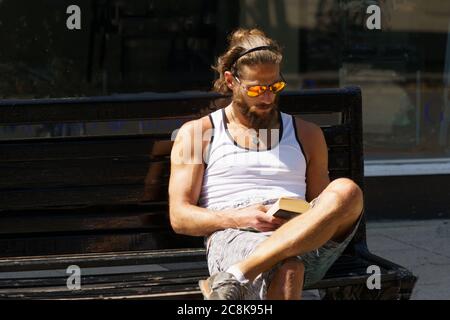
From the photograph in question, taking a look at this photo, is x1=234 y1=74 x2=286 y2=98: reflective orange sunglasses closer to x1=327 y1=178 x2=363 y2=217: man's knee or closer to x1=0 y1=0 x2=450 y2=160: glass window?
x1=327 y1=178 x2=363 y2=217: man's knee

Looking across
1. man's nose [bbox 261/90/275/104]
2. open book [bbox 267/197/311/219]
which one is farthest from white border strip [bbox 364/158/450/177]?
open book [bbox 267/197/311/219]

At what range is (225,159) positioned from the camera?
14.8 feet

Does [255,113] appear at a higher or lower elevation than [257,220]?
higher

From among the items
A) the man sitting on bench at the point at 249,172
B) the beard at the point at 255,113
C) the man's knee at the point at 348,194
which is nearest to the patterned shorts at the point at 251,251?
the man sitting on bench at the point at 249,172

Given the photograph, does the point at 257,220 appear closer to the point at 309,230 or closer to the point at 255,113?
the point at 309,230

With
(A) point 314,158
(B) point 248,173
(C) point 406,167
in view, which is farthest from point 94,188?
(C) point 406,167

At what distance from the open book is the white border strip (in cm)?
325

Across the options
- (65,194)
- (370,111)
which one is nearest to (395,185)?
(370,111)

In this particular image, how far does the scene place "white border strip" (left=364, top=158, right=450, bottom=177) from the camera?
738cm

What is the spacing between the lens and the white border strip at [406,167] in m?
7.38

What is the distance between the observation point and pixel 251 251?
409 centimetres

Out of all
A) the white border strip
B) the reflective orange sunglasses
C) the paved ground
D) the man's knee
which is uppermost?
the reflective orange sunglasses

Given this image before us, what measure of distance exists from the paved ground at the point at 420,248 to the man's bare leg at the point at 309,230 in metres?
1.64

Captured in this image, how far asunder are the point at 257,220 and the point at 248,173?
30 centimetres
